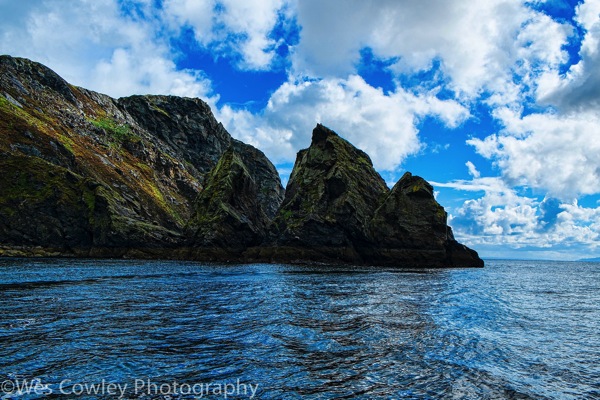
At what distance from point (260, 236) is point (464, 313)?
89.3m

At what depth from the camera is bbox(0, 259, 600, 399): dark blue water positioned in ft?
35.6

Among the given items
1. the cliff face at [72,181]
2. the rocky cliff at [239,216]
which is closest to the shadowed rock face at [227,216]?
the rocky cliff at [239,216]

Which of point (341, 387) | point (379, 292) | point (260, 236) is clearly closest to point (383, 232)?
point (260, 236)

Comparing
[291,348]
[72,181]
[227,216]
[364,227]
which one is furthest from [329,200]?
[291,348]

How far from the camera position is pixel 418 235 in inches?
3740

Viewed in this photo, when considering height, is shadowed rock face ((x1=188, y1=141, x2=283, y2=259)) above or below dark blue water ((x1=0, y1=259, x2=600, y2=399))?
above

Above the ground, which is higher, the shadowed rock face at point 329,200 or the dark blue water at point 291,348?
the shadowed rock face at point 329,200

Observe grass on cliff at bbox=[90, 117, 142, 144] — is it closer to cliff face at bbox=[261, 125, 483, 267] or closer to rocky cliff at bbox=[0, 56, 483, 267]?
rocky cliff at bbox=[0, 56, 483, 267]

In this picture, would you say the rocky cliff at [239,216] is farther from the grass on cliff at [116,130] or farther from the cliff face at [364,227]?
the grass on cliff at [116,130]

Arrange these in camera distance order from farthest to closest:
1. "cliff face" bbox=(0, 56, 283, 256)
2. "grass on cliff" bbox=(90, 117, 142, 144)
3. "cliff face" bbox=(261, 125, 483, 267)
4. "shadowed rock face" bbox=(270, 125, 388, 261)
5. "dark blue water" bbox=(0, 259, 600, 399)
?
"grass on cliff" bbox=(90, 117, 142, 144) < "cliff face" bbox=(0, 56, 283, 256) < "shadowed rock face" bbox=(270, 125, 388, 261) < "cliff face" bbox=(261, 125, 483, 267) < "dark blue water" bbox=(0, 259, 600, 399)

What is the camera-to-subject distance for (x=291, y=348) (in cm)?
1496

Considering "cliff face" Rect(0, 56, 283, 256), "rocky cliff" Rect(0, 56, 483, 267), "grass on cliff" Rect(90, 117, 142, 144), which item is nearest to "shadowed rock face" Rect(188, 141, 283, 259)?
"rocky cliff" Rect(0, 56, 483, 267)

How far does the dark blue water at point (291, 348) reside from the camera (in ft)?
35.6

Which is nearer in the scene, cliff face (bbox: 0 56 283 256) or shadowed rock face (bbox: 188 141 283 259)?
cliff face (bbox: 0 56 283 256)
